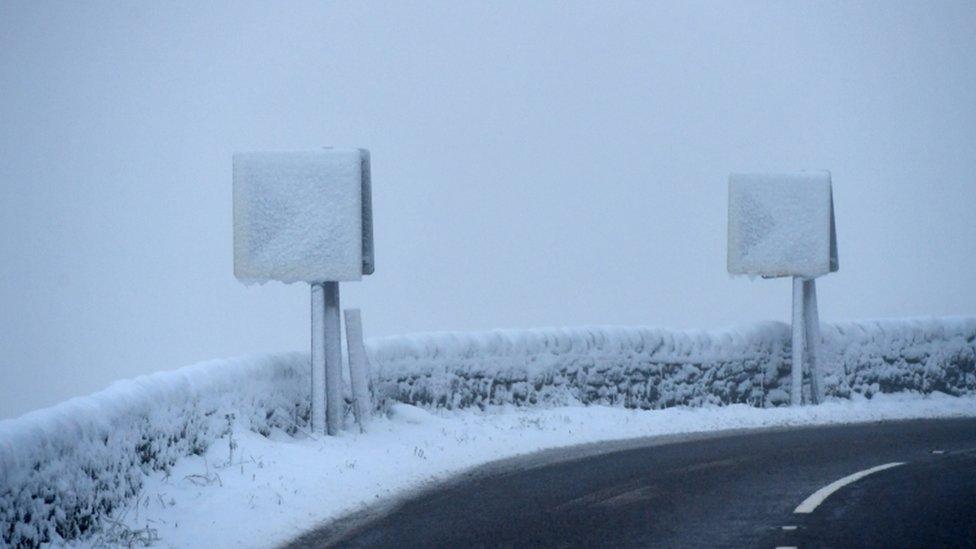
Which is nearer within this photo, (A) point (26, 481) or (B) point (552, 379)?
(A) point (26, 481)

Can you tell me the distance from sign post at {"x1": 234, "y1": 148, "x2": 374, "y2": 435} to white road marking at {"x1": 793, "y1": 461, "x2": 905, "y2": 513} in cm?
630

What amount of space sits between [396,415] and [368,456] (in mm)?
2628

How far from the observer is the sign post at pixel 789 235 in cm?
2211

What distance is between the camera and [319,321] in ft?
54.5

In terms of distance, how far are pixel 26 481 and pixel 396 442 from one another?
25.0 feet

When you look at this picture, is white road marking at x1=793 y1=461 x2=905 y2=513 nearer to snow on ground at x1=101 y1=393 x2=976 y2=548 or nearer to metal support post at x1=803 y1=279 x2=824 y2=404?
snow on ground at x1=101 y1=393 x2=976 y2=548

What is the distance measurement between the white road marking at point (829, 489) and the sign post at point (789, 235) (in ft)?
25.5

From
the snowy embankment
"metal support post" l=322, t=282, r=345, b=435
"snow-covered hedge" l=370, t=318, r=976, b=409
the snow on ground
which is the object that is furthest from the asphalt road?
"snow-covered hedge" l=370, t=318, r=976, b=409

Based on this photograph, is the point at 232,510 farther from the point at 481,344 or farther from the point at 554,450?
the point at 481,344

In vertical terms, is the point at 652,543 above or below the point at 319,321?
below

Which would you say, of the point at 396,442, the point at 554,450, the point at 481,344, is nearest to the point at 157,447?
the point at 396,442

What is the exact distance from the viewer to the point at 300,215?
16469mm

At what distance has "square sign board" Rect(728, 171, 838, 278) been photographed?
2212 centimetres

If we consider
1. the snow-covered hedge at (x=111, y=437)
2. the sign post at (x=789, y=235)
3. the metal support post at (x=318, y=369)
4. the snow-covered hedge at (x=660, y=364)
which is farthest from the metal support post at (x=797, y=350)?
the snow-covered hedge at (x=111, y=437)
